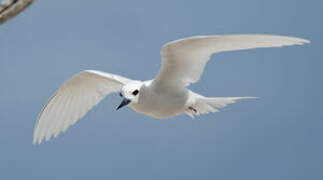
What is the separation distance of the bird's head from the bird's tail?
1.16 meters

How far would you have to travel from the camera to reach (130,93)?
373 inches

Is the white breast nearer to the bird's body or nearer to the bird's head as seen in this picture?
the bird's body

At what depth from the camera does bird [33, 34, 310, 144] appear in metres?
8.91

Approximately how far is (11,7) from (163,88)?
573 cm

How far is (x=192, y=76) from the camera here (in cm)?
1006

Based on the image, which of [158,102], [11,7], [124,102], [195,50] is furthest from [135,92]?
[11,7]

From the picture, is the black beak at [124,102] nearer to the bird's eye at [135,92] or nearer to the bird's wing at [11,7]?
the bird's eye at [135,92]

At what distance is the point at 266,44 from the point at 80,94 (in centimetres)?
397

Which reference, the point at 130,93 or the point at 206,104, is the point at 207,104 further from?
the point at 130,93

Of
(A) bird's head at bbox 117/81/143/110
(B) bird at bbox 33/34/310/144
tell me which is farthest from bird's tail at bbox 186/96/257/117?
(A) bird's head at bbox 117/81/143/110

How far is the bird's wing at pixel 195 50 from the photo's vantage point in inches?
336

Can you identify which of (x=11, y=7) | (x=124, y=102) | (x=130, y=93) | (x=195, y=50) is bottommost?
(x=124, y=102)

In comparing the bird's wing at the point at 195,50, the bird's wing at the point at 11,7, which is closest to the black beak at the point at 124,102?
the bird's wing at the point at 195,50

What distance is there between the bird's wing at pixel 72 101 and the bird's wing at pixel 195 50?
49.8 inches
